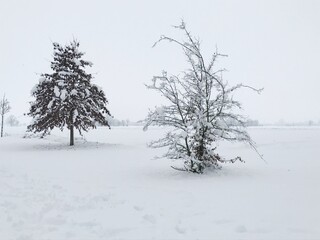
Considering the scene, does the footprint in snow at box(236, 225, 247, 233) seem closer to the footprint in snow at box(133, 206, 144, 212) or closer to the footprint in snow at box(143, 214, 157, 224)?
the footprint in snow at box(143, 214, 157, 224)

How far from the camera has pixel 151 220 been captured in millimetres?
6547

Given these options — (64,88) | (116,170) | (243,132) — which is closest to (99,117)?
(64,88)

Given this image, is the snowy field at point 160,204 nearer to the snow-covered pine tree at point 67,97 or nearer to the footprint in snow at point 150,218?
the footprint in snow at point 150,218

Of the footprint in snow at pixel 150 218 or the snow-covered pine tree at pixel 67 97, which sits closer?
the footprint in snow at pixel 150 218

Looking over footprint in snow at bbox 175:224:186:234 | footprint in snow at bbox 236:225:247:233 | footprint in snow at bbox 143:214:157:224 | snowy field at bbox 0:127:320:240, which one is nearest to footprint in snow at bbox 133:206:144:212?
snowy field at bbox 0:127:320:240

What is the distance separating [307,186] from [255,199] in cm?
230

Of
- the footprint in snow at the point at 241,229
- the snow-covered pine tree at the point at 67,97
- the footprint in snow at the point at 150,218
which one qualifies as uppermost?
the snow-covered pine tree at the point at 67,97

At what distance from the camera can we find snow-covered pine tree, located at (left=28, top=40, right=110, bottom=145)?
24.2 m

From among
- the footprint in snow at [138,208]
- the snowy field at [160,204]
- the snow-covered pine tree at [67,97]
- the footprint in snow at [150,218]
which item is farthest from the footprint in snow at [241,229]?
the snow-covered pine tree at [67,97]

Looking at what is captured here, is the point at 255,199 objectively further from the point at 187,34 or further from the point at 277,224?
the point at 187,34

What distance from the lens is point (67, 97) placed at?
24.5m

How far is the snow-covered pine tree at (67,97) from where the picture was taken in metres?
24.2

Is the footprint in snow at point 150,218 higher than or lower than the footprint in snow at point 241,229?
lower

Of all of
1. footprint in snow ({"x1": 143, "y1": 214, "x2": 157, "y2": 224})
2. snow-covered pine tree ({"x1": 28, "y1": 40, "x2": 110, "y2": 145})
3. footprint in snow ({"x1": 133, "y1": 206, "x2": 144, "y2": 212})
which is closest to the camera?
footprint in snow ({"x1": 143, "y1": 214, "x2": 157, "y2": 224})
